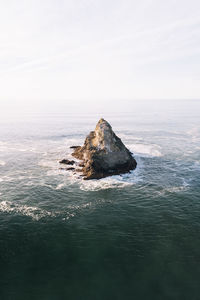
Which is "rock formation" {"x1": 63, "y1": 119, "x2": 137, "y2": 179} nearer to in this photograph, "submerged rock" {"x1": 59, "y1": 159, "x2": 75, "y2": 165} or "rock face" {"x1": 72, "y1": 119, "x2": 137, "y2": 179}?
"rock face" {"x1": 72, "y1": 119, "x2": 137, "y2": 179}

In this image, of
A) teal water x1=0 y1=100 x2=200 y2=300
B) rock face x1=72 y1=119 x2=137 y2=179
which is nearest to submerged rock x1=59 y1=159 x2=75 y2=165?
rock face x1=72 y1=119 x2=137 y2=179

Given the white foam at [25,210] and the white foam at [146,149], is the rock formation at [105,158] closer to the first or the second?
the white foam at [146,149]

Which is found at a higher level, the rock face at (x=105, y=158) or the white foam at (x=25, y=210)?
the rock face at (x=105, y=158)

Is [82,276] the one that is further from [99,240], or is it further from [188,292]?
[188,292]

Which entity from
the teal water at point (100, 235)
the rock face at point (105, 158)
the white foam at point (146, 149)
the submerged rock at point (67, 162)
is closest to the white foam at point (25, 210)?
the teal water at point (100, 235)

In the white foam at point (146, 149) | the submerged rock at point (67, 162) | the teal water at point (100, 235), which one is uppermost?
the white foam at point (146, 149)

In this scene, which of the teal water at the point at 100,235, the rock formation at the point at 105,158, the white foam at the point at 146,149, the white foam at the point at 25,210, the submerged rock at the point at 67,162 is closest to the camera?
the teal water at the point at 100,235
